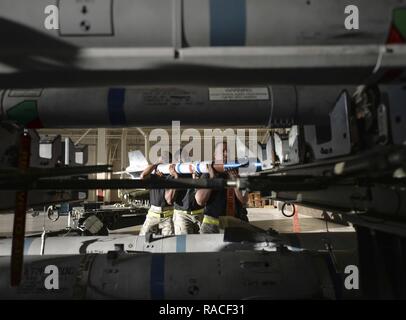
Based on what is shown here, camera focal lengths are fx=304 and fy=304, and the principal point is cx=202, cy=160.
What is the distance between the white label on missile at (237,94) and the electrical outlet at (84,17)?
2.69 feet

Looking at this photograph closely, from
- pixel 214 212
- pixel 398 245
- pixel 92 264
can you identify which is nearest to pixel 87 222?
pixel 214 212

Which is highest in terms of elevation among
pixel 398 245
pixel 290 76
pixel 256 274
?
pixel 290 76

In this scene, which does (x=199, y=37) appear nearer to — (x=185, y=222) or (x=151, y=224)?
(x=185, y=222)

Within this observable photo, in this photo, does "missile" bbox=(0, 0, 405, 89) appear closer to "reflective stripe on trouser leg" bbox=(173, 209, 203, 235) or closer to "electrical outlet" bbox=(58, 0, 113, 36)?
"electrical outlet" bbox=(58, 0, 113, 36)

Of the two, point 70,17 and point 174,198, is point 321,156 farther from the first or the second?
point 174,198

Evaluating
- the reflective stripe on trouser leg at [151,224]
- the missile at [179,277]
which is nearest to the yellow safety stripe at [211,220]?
the reflective stripe on trouser leg at [151,224]

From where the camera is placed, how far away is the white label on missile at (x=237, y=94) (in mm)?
1735

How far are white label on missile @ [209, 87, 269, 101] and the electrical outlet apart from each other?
819 millimetres

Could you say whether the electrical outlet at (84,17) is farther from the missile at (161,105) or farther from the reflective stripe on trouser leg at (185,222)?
the reflective stripe on trouser leg at (185,222)

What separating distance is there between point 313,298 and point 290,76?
1485 millimetres

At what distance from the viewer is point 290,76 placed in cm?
108

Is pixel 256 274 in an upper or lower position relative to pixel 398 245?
lower

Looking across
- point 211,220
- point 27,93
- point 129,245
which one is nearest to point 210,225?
point 211,220

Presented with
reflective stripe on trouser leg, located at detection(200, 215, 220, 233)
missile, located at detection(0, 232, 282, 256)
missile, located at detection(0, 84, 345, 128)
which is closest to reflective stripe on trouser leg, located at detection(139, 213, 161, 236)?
reflective stripe on trouser leg, located at detection(200, 215, 220, 233)
